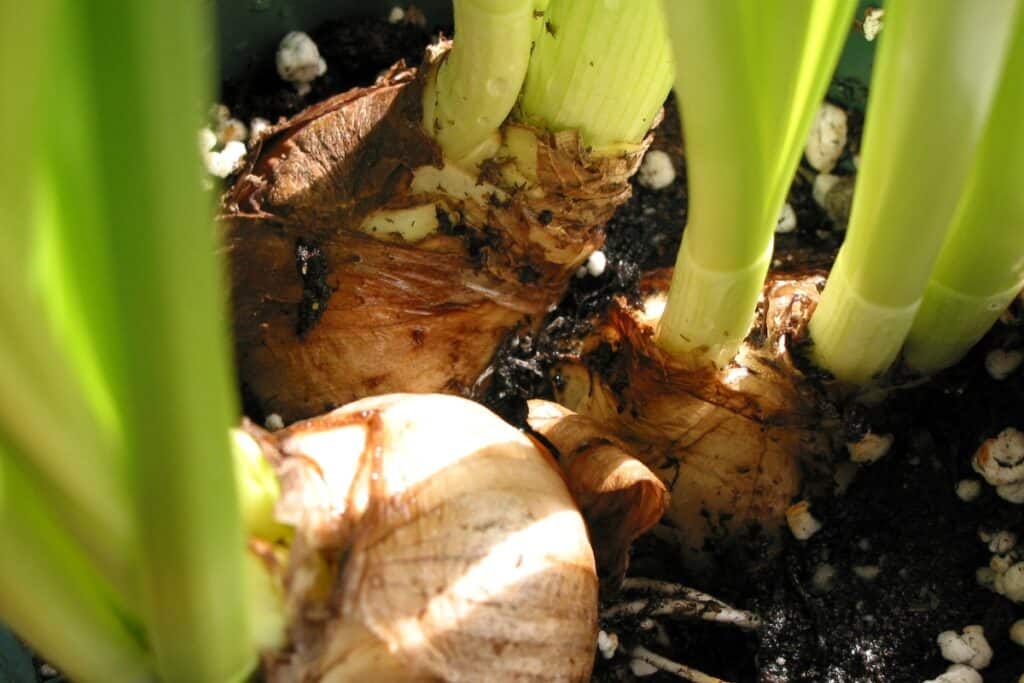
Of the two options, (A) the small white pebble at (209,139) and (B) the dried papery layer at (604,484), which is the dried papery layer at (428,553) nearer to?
(B) the dried papery layer at (604,484)

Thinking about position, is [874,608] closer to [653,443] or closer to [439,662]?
[653,443]

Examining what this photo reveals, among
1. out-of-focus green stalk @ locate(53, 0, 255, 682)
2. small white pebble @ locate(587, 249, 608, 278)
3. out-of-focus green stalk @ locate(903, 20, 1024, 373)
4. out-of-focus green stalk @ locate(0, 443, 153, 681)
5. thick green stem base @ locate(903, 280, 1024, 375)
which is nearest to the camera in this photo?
out-of-focus green stalk @ locate(53, 0, 255, 682)

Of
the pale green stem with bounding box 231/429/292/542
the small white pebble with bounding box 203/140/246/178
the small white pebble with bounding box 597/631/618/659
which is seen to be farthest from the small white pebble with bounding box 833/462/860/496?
the small white pebble with bounding box 203/140/246/178

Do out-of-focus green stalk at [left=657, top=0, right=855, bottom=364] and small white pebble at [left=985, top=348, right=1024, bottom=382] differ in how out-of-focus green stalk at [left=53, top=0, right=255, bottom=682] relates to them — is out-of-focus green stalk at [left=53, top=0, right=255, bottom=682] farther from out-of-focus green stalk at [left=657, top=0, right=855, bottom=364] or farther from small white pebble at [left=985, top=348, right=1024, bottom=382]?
small white pebble at [left=985, top=348, right=1024, bottom=382]

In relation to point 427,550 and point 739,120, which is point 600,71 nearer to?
point 739,120

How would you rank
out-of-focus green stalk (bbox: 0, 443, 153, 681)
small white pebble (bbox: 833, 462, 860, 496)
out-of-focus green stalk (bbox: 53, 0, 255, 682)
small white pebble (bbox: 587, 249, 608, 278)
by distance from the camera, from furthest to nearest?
1. small white pebble (bbox: 587, 249, 608, 278)
2. small white pebble (bbox: 833, 462, 860, 496)
3. out-of-focus green stalk (bbox: 0, 443, 153, 681)
4. out-of-focus green stalk (bbox: 53, 0, 255, 682)

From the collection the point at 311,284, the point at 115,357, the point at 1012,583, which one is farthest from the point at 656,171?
the point at 115,357

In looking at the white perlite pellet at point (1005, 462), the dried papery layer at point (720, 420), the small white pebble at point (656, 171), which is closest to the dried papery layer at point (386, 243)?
the dried papery layer at point (720, 420)
